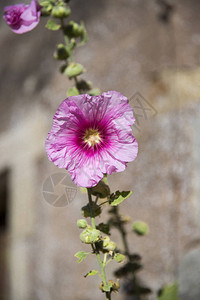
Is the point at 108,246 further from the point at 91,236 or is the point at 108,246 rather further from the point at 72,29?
the point at 72,29

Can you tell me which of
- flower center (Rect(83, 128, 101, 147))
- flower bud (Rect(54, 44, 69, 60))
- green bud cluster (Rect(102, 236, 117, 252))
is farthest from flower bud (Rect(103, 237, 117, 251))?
flower bud (Rect(54, 44, 69, 60))

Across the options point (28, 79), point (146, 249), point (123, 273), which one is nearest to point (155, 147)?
point (146, 249)

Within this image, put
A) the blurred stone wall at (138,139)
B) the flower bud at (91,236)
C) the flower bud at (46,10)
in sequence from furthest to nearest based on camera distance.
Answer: the blurred stone wall at (138,139) → the flower bud at (46,10) → the flower bud at (91,236)

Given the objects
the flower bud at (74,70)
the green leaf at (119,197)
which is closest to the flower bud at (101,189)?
the green leaf at (119,197)

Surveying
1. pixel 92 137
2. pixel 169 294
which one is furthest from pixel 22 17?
pixel 169 294

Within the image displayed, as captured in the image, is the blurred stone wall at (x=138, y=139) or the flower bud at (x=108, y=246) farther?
the blurred stone wall at (x=138, y=139)

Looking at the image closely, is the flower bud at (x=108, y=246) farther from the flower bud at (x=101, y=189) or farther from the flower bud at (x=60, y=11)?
the flower bud at (x=60, y=11)

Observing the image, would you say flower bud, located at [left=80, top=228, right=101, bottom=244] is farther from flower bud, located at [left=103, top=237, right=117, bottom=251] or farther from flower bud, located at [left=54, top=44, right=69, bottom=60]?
flower bud, located at [left=54, top=44, right=69, bottom=60]
